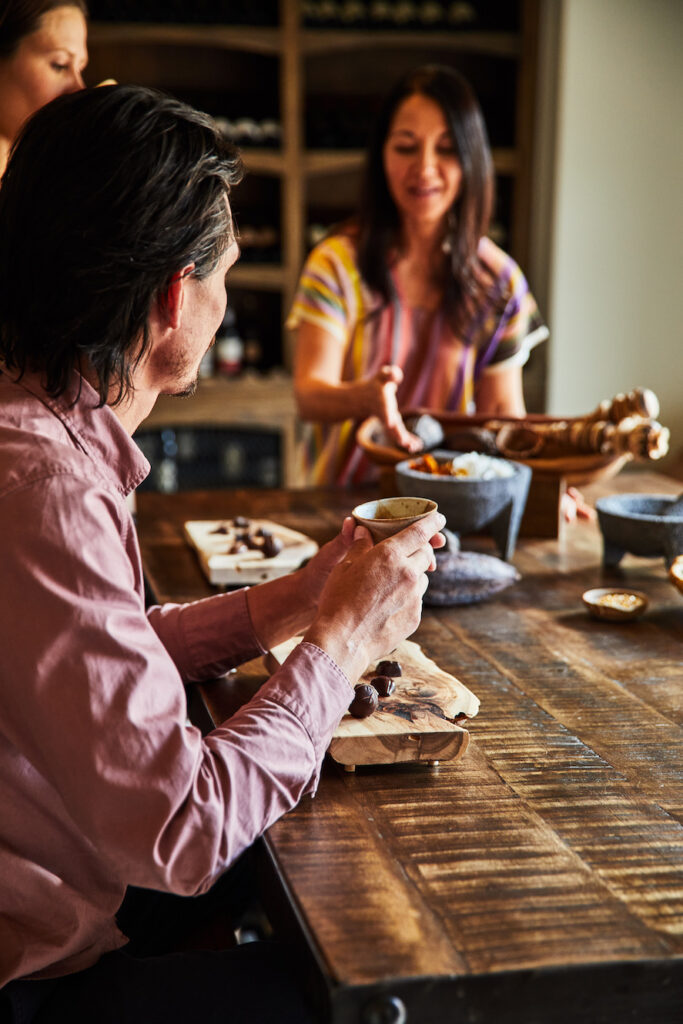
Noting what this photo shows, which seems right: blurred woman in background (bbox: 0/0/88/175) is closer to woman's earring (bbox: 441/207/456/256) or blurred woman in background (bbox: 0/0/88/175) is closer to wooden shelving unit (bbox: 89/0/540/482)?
woman's earring (bbox: 441/207/456/256)

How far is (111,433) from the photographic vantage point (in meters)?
1.01

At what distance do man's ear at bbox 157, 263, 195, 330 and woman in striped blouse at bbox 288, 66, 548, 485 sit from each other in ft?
5.09

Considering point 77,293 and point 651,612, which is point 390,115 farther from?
point 77,293

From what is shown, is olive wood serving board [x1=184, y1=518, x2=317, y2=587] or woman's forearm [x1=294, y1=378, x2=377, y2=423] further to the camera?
woman's forearm [x1=294, y1=378, x2=377, y2=423]

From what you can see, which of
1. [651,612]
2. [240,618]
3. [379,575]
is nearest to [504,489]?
[651,612]

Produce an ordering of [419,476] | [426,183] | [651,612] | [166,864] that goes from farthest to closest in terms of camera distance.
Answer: [426,183] → [419,476] → [651,612] → [166,864]

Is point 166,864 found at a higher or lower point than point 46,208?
lower

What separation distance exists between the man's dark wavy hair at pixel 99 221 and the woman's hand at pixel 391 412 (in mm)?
1113

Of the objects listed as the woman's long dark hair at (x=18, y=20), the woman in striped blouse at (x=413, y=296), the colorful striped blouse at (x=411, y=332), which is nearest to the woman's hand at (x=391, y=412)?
the woman in striped blouse at (x=413, y=296)

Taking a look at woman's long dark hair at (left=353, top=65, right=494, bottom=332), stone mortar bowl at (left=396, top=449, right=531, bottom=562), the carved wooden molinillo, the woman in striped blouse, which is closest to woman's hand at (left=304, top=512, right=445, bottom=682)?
stone mortar bowl at (left=396, top=449, right=531, bottom=562)

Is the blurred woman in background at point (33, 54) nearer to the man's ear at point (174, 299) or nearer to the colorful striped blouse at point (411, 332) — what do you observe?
the colorful striped blouse at point (411, 332)

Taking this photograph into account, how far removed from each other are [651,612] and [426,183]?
1388 millimetres

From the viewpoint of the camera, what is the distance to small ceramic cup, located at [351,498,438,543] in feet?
3.78

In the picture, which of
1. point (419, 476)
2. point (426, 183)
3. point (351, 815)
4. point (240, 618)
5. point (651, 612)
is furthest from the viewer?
point (426, 183)
